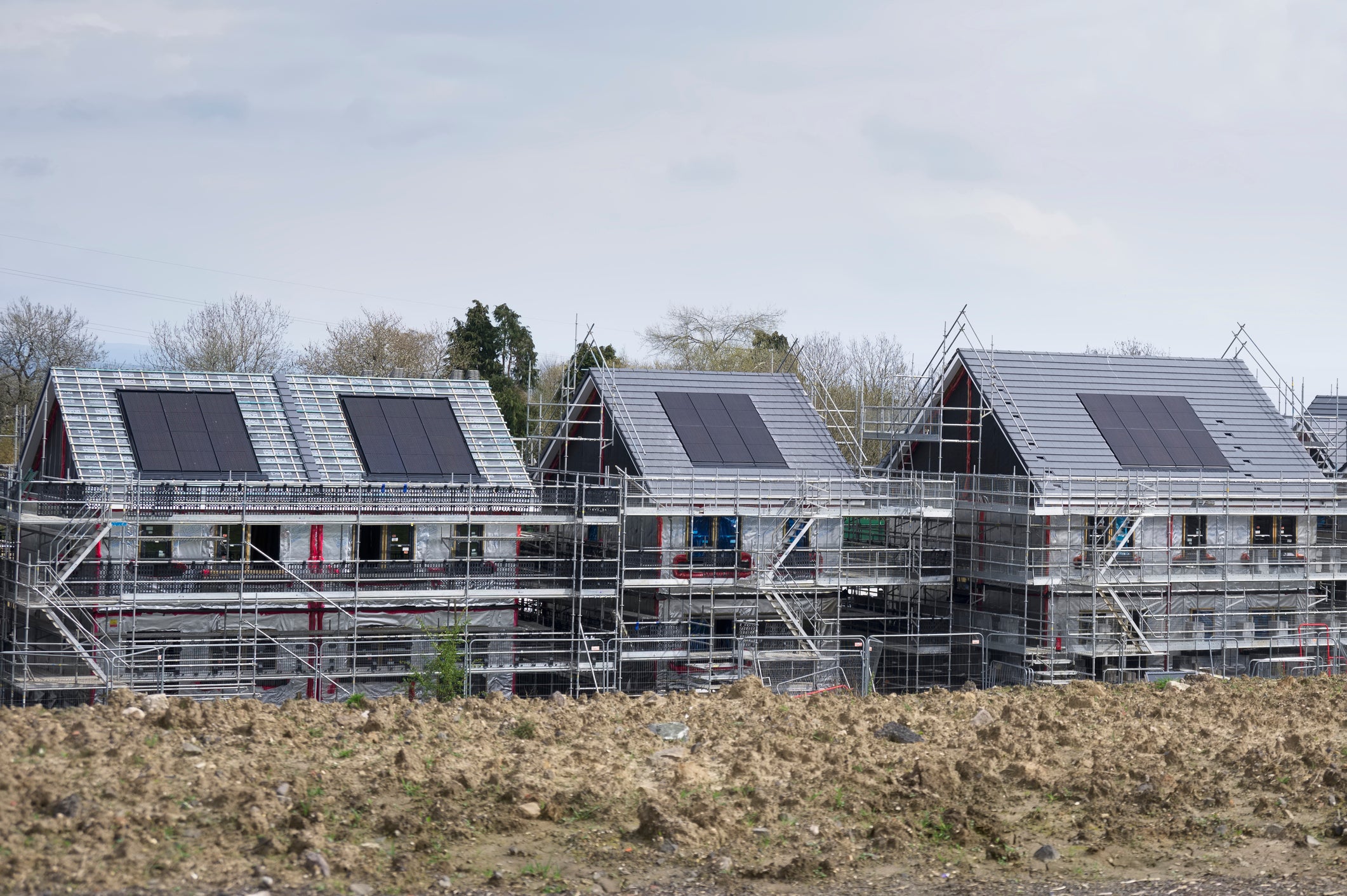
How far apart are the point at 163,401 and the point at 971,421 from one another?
19592mm

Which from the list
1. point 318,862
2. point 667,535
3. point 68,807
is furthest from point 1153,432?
point 68,807

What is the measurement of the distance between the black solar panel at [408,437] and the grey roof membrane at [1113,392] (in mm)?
13257

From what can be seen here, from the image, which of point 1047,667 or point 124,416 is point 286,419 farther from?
point 1047,667

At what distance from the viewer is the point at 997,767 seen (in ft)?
63.6

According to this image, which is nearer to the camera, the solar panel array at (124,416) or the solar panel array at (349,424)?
the solar panel array at (124,416)

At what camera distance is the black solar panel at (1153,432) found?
38.2m

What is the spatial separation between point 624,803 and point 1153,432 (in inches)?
1014

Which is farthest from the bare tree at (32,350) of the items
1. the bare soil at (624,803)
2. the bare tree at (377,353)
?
the bare soil at (624,803)

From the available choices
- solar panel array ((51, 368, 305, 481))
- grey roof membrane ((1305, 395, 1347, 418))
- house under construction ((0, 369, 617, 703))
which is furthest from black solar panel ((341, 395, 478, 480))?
grey roof membrane ((1305, 395, 1347, 418))

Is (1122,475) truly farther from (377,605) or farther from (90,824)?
(90,824)

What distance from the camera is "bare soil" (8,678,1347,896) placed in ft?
48.3

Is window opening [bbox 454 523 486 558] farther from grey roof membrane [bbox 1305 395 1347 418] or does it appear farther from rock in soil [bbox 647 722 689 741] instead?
grey roof membrane [bbox 1305 395 1347 418]

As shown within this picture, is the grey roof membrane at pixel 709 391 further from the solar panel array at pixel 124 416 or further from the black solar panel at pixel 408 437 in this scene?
the solar panel array at pixel 124 416

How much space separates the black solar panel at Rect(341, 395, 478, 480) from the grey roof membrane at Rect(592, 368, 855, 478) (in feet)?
13.3
